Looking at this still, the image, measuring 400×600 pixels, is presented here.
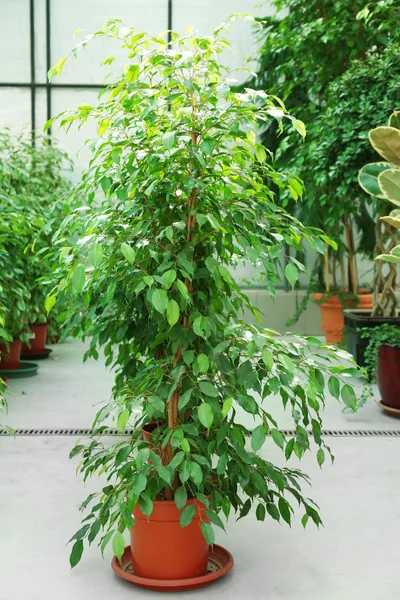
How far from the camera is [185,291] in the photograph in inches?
81.2

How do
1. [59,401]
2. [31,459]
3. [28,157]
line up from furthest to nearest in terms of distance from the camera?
1. [28,157]
2. [59,401]
3. [31,459]

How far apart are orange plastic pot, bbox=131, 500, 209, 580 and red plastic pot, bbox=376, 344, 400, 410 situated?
2.57 m

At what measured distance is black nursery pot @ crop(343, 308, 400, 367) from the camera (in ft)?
18.3

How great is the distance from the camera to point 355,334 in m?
5.80

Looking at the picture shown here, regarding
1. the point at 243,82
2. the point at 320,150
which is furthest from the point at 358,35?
the point at 243,82

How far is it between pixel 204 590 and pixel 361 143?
329 centimetres

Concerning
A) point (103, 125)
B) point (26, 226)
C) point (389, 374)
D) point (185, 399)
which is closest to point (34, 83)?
point (26, 226)

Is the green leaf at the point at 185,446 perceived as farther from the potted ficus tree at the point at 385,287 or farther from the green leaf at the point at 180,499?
the potted ficus tree at the point at 385,287

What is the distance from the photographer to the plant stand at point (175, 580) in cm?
227

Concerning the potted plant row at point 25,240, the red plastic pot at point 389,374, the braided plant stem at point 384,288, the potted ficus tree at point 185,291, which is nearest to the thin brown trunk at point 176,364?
Answer: the potted ficus tree at point 185,291

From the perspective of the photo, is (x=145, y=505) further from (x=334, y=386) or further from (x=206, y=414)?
(x=334, y=386)

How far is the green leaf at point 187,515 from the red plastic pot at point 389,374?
2.74 metres

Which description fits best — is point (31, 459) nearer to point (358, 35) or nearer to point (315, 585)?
point (315, 585)

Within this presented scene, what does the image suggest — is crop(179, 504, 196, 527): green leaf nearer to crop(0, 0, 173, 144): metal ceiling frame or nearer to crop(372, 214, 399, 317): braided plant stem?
crop(372, 214, 399, 317): braided plant stem
